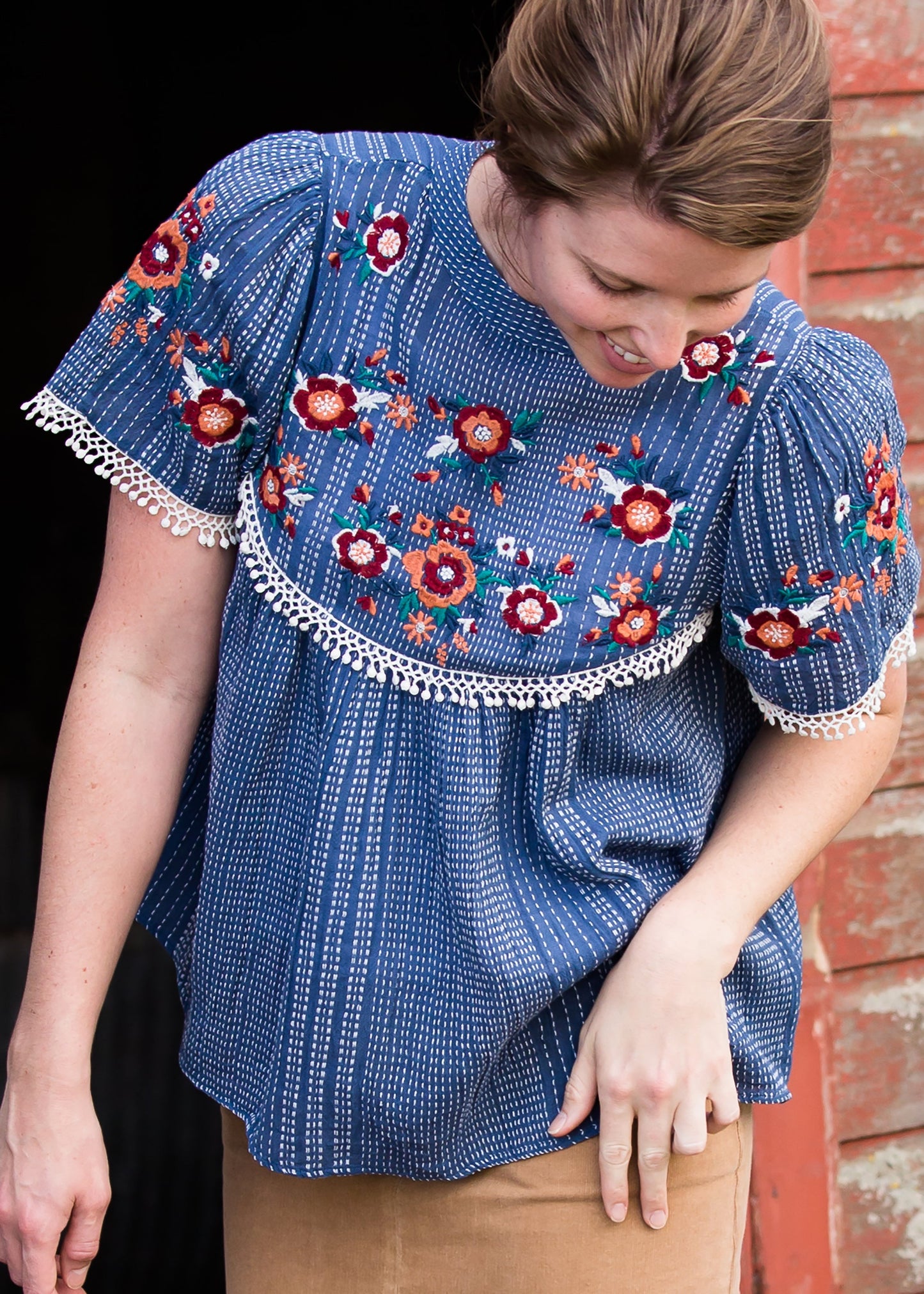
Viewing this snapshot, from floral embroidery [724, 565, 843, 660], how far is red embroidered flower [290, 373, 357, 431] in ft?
1.12

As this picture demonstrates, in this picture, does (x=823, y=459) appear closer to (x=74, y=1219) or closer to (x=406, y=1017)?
(x=406, y=1017)

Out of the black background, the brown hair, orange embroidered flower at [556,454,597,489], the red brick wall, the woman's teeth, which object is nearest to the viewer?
the brown hair

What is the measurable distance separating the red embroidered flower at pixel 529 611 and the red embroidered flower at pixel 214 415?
25 centimetres

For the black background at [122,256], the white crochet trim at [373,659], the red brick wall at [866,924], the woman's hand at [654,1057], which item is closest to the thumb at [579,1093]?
the woman's hand at [654,1057]

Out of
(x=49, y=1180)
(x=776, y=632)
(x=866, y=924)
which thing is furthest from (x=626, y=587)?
(x=866, y=924)

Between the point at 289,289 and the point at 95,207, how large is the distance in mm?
2707

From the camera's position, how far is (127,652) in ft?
3.81

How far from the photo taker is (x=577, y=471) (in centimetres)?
111

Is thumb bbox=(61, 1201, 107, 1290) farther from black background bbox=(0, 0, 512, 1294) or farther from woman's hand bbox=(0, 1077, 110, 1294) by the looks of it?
black background bbox=(0, 0, 512, 1294)

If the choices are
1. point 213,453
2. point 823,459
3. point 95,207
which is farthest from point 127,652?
point 95,207

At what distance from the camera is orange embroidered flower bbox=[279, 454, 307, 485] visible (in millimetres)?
1098

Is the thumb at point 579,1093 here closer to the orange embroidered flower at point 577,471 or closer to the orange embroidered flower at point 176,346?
the orange embroidered flower at point 577,471

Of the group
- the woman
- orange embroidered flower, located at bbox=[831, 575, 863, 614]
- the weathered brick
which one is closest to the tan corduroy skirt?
the woman

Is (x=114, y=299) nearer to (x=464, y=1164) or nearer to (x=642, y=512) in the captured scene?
(x=642, y=512)
